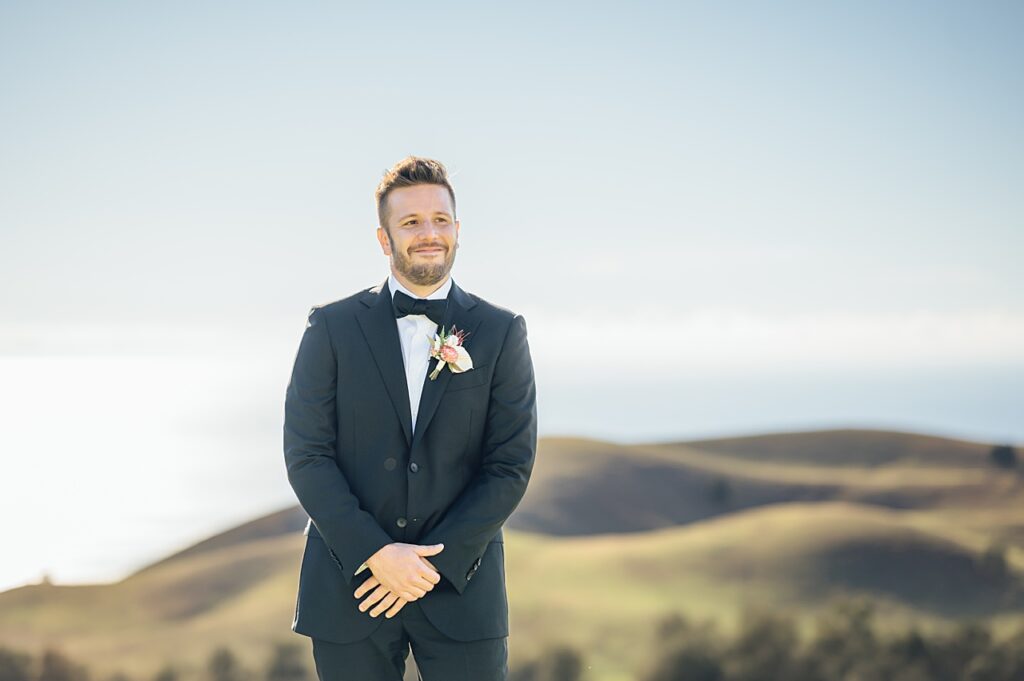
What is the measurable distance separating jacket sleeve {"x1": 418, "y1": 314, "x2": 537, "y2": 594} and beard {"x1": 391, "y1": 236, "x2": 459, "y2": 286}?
0.26 meters

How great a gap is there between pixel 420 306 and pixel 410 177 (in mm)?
369

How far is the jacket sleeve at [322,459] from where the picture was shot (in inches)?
101

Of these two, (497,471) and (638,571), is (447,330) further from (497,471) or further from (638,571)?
(638,571)

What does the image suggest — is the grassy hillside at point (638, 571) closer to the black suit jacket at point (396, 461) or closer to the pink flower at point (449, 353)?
the black suit jacket at point (396, 461)

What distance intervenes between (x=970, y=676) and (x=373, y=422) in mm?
4883

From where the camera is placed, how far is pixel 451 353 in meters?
2.65

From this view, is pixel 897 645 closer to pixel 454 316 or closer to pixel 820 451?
pixel 820 451

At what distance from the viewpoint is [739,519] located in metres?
7.10

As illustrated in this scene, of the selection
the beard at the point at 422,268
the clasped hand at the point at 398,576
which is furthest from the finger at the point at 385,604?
the beard at the point at 422,268

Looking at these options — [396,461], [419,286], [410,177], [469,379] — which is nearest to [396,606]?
[396,461]

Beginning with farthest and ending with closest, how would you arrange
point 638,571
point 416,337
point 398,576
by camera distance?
1. point 638,571
2. point 416,337
3. point 398,576

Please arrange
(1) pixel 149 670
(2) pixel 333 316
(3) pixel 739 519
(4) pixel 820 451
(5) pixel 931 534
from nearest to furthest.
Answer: (2) pixel 333 316 → (1) pixel 149 670 → (5) pixel 931 534 → (3) pixel 739 519 → (4) pixel 820 451

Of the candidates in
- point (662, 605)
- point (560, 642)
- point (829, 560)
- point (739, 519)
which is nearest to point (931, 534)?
point (829, 560)

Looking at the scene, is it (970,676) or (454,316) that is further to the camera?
(970,676)
